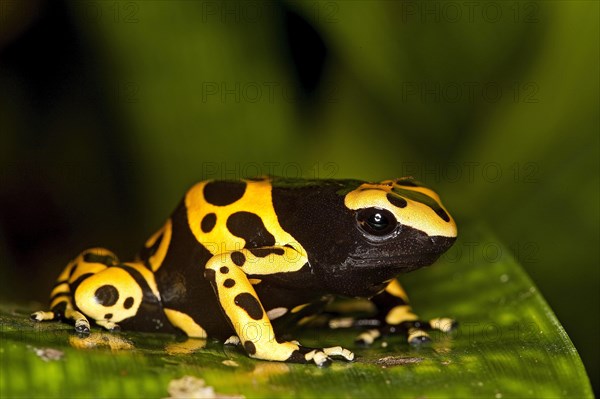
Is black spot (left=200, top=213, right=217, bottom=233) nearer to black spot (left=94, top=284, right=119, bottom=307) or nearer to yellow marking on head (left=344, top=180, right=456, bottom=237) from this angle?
black spot (left=94, top=284, right=119, bottom=307)

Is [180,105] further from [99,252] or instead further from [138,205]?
[99,252]

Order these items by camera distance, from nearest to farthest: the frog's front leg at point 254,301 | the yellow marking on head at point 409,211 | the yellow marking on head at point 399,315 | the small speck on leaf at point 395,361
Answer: the small speck on leaf at point 395,361, the frog's front leg at point 254,301, the yellow marking on head at point 409,211, the yellow marking on head at point 399,315

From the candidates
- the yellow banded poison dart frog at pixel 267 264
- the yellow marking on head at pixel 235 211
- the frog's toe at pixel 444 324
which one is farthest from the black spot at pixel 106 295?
the frog's toe at pixel 444 324

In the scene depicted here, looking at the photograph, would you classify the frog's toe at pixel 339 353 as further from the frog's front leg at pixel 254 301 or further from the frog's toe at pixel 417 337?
the frog's toe at pixel 417 337

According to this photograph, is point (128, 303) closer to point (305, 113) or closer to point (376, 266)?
point (376, 266)

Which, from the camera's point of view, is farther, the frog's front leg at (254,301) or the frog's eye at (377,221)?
the frog's eye at (377,221)

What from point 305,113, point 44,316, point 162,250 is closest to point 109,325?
point 44,316
